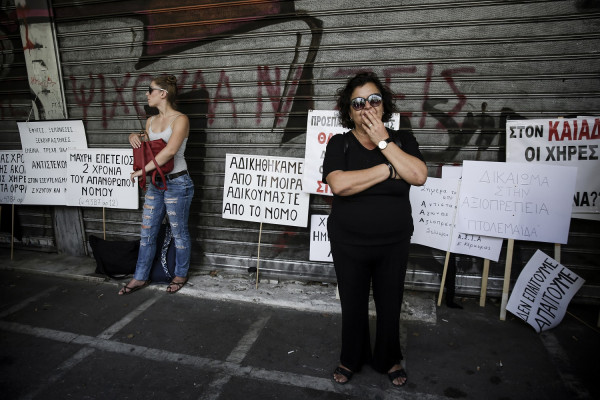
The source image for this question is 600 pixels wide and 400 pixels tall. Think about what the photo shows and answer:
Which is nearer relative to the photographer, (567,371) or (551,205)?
(567,371)

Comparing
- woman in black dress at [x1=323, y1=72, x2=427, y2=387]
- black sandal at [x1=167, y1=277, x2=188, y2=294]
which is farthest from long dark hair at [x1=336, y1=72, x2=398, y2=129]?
black sandal at [x1=167, y1=277, x2=188, y2=294]

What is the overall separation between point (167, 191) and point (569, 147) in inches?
166

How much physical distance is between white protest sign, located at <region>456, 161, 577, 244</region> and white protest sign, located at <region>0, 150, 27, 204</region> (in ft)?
20.0

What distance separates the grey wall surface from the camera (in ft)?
11.9

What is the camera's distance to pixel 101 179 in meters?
5.07

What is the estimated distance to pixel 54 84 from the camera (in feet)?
16.7

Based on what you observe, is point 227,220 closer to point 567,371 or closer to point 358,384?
point 358,384

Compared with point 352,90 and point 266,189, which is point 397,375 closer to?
point 352,90

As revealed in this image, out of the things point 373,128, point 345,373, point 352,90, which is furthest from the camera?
point 345,373

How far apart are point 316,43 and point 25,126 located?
4.40 m

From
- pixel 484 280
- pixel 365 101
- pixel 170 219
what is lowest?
pixel 484 280

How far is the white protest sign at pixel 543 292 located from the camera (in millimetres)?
3514

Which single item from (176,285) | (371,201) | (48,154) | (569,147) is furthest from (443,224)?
(48,154)

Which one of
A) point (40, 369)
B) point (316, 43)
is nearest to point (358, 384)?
point (40, 369)
